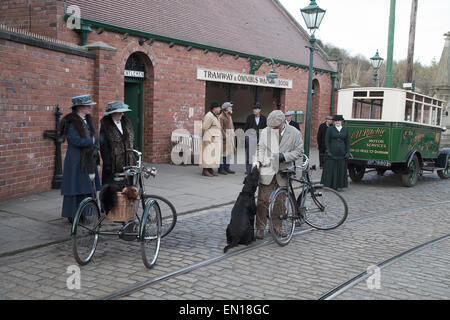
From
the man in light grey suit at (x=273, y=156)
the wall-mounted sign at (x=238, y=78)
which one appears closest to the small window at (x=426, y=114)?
the wall-mounted sign at (x=238, y=78)

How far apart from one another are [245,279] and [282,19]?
2114cm

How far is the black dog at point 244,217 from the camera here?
6.13 m

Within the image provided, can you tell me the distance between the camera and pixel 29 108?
878 cm

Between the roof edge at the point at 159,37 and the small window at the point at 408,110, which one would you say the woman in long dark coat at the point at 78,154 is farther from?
the small window at the point at 408,110

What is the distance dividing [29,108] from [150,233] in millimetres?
4650

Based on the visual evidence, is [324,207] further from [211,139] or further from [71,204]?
[211,139]

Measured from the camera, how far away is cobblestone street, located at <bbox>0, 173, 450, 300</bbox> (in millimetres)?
4613

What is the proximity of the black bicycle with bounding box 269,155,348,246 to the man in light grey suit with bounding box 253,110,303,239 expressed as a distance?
111mm

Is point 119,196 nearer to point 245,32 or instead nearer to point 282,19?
point 245,32

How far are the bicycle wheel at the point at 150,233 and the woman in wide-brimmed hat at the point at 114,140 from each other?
0.92 metres

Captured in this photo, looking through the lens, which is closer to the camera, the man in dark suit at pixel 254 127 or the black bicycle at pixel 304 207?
the black bicycle at pixel 304 207

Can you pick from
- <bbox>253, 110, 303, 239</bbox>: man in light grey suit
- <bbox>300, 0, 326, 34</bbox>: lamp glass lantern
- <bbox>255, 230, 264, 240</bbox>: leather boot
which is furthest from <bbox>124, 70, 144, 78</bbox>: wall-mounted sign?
<bbox>255, 230, 264, 240</bbox>: leather boot

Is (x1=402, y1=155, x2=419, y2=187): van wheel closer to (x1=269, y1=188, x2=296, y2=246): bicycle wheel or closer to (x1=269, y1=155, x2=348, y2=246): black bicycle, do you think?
(x1=269, y1=155, x2=348, y2=246): black bicycle
